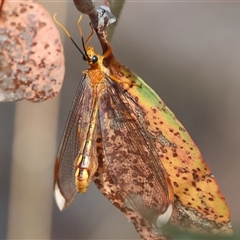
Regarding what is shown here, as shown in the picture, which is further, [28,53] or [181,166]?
[181,166]

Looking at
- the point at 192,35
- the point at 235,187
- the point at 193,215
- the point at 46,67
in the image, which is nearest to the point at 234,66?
the point at 192,35

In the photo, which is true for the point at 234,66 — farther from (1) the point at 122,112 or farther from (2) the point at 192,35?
(1) the point at 122,112

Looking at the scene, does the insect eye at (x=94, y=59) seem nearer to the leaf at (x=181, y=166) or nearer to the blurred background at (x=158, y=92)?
the leaf at (x=181, y=166)

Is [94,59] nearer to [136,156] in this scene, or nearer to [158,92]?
[136,156]

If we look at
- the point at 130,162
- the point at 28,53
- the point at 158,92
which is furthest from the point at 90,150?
the point at 158,92

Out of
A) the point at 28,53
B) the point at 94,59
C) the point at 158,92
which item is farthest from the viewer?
the point at 158,92

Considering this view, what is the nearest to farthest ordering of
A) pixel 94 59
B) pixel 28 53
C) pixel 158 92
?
pixel 28 53 → pixel 94 59 → pixel 158 92

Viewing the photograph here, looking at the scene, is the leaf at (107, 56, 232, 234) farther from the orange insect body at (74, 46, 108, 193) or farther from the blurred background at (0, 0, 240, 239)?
the blurred background at (0, 0, 240, 239)
